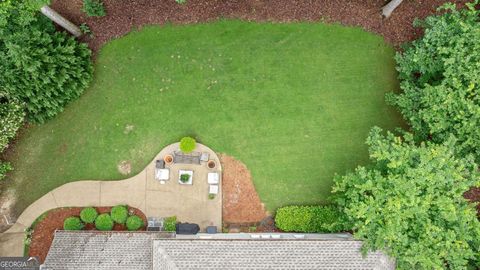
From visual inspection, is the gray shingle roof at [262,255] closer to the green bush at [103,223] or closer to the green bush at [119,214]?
the green bush at [119,214]

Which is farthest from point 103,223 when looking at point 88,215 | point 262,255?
point 262,255

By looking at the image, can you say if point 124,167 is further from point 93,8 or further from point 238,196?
point 93,8

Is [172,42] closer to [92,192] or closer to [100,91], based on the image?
[100,91]

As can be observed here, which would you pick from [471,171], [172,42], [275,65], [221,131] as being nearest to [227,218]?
[221,131]

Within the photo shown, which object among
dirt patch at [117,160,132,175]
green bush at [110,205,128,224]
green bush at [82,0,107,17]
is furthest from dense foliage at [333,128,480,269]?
green bush at [82,0,107,17]

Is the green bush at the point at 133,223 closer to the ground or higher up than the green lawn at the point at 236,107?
closer to the ground

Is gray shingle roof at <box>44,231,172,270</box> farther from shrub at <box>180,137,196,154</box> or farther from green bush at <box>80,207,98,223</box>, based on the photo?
shrub at <box>180,137,196,154</box>

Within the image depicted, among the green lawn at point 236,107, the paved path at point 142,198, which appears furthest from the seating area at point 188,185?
the green lawn at point 236,107
